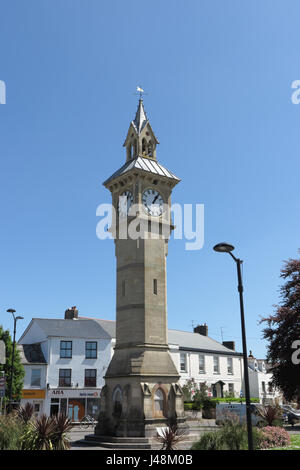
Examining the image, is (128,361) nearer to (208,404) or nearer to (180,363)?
(208,404)

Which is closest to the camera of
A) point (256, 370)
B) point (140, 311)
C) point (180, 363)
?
point (140, 311)

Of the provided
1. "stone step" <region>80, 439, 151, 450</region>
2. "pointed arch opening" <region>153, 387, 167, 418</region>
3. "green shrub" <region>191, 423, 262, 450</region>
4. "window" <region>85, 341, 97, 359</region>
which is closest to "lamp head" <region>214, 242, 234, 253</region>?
"green shrub" <region>191, 423, 262, 450</region>

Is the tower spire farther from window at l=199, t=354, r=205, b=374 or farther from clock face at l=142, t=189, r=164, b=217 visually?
window at l=199, t=354, r=205, b=374

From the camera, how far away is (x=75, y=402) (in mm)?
44031

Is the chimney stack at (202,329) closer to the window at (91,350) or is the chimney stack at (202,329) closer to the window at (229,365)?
the window at (229,365)

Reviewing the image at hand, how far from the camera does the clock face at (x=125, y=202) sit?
30.2 metres

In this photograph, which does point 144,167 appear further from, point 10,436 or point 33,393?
point 33,393

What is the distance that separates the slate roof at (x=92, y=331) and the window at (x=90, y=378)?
3570mm

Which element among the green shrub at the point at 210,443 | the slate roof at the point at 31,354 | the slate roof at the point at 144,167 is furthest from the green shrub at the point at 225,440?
the slate roof at the point at 31,354

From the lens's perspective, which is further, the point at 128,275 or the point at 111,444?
the point at 128,275

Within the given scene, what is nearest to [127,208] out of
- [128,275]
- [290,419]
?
[128,275]

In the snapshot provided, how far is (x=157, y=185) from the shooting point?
3103 cm

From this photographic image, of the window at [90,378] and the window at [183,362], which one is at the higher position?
the window at [183,362]
